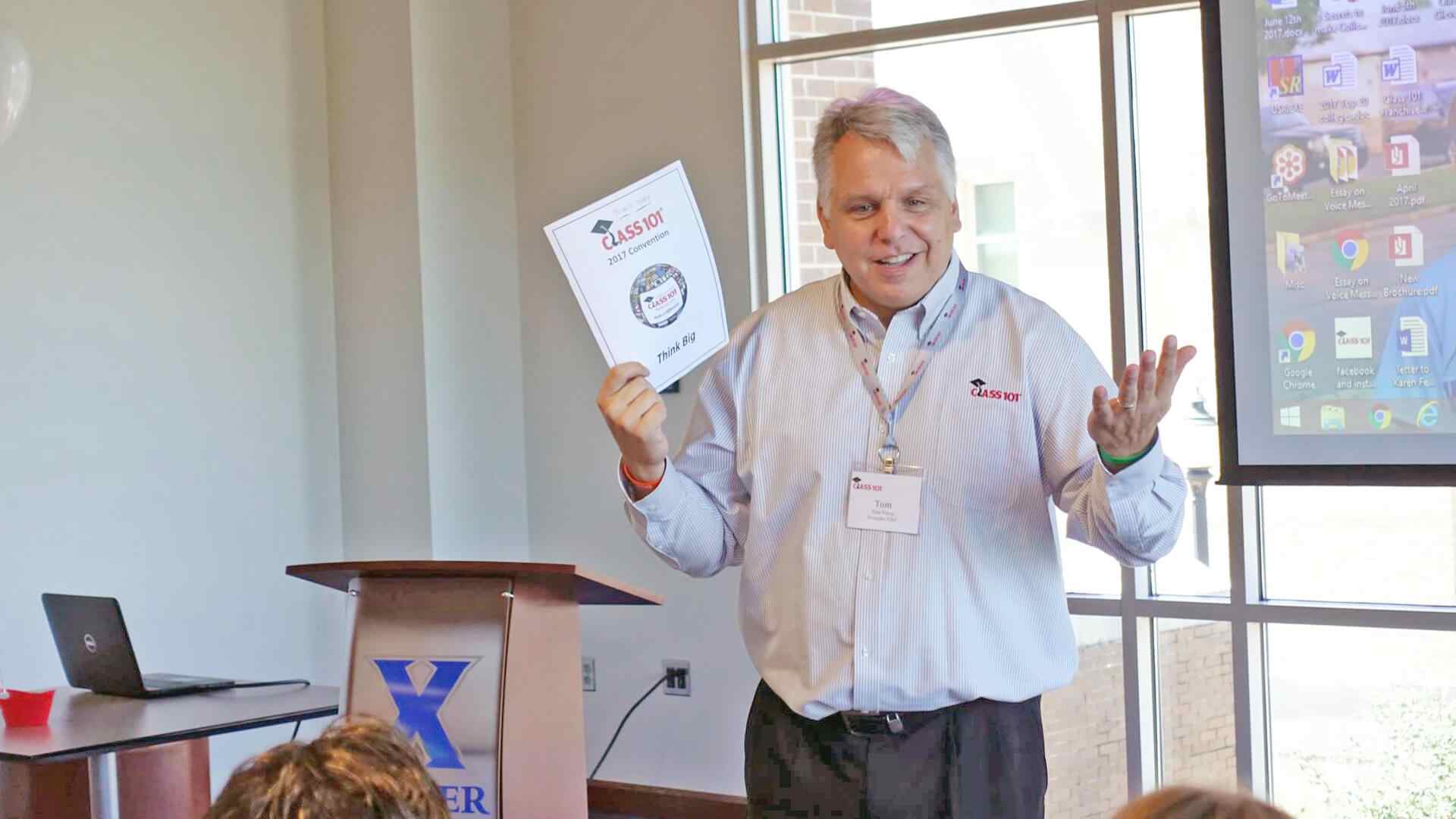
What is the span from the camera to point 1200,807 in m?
1.02

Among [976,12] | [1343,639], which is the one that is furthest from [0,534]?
[1343,639]

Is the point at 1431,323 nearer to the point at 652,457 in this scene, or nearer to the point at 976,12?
the point at 976,12

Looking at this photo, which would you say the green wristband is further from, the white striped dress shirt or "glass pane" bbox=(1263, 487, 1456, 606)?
"glass pane" bbox=(1263, 487, 1456, 606)

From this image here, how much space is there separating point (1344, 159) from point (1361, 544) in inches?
42.6

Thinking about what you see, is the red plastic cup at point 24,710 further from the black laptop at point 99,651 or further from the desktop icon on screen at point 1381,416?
the desktop icon on screen at point 1381,416

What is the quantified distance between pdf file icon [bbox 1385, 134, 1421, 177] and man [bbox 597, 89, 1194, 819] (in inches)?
69.8

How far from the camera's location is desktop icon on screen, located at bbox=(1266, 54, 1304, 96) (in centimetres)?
351

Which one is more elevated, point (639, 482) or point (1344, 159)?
point (1344, 159)

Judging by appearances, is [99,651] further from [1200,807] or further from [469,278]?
[1200,807]

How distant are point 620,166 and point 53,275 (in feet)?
6.06

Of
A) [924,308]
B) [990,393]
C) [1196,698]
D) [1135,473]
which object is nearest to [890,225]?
[924,308]

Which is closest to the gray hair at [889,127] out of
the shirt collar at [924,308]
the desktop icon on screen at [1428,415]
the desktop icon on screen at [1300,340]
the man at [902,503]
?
the man at [902,503]

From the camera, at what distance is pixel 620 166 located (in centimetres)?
491

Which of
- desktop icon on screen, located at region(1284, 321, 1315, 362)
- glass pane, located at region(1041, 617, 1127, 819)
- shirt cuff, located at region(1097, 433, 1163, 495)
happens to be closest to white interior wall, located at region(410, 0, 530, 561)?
glass pane, located at region(1041, 617, 1127, 819)
